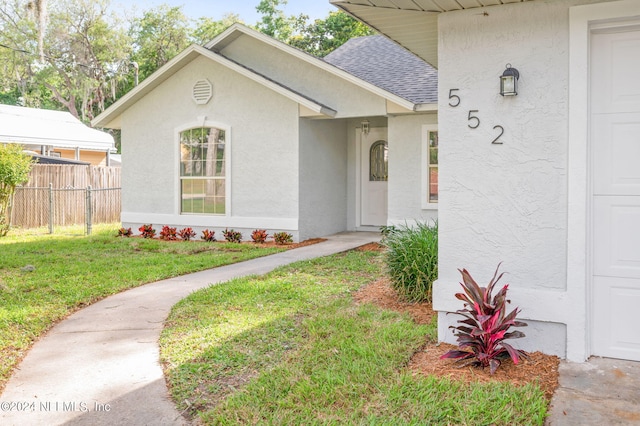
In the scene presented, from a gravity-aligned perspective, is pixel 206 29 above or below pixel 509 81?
above

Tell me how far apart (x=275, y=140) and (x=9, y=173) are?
6826mm

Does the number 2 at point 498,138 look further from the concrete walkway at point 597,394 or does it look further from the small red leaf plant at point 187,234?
the small red leaf plant at point 187,234

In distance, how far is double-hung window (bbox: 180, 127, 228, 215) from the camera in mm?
12492

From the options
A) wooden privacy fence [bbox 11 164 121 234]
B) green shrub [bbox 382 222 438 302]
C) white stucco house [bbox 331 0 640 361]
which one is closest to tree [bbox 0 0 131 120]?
wooden privacy fence [bbox 11 164 121 234]

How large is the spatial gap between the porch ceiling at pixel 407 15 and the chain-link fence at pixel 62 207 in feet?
35.7

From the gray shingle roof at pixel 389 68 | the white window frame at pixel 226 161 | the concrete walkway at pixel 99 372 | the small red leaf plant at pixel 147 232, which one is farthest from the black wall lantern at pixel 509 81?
the small red leaf plant at pixel 147 232

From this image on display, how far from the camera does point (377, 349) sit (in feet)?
14.3

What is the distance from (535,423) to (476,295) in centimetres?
111

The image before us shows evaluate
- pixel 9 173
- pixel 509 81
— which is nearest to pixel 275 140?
pixel 9 173

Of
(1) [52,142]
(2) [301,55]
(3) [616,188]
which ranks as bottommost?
(3) [616,188]

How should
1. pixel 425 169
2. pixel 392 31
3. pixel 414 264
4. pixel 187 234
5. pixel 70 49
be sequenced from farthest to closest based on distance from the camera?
pixel 70 49 → pixel 187 234 → pixel 425 169 → pixel 414 264 → pixel 392 31

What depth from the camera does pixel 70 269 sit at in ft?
27.6

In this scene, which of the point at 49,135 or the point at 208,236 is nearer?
the point at 208,236

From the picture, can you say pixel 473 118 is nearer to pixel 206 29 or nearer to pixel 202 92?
pixel 202 92
